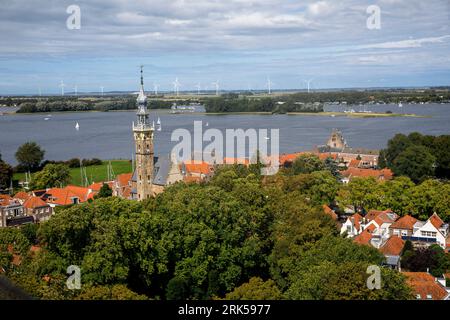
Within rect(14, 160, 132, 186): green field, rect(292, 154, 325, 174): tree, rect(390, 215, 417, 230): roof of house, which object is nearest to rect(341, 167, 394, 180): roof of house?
rect(292, 154, 325, 174): tree

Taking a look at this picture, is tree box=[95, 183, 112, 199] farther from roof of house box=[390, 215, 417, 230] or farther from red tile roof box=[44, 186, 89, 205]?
roof of house box=[390, 215, 417, 230]

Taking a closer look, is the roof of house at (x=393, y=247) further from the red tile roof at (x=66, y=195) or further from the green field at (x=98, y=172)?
the green field at (x=98, y=172)

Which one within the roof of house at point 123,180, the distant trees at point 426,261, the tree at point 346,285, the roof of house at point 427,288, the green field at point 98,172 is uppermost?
the tree at point 346,285

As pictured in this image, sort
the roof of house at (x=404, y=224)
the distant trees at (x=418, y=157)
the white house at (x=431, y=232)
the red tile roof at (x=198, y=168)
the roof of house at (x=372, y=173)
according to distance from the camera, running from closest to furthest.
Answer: the white house at (x=431, y=232) → the roof of house at (x=404, y=224) → the distant trees at (x=418, y=157) → the red tile roof at (x=198, y=168) → the roof of house at (x=372, y=173)

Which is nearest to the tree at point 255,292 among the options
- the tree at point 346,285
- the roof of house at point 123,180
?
the tree at point 346,285

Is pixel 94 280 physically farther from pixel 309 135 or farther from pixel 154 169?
pixel 309 135
